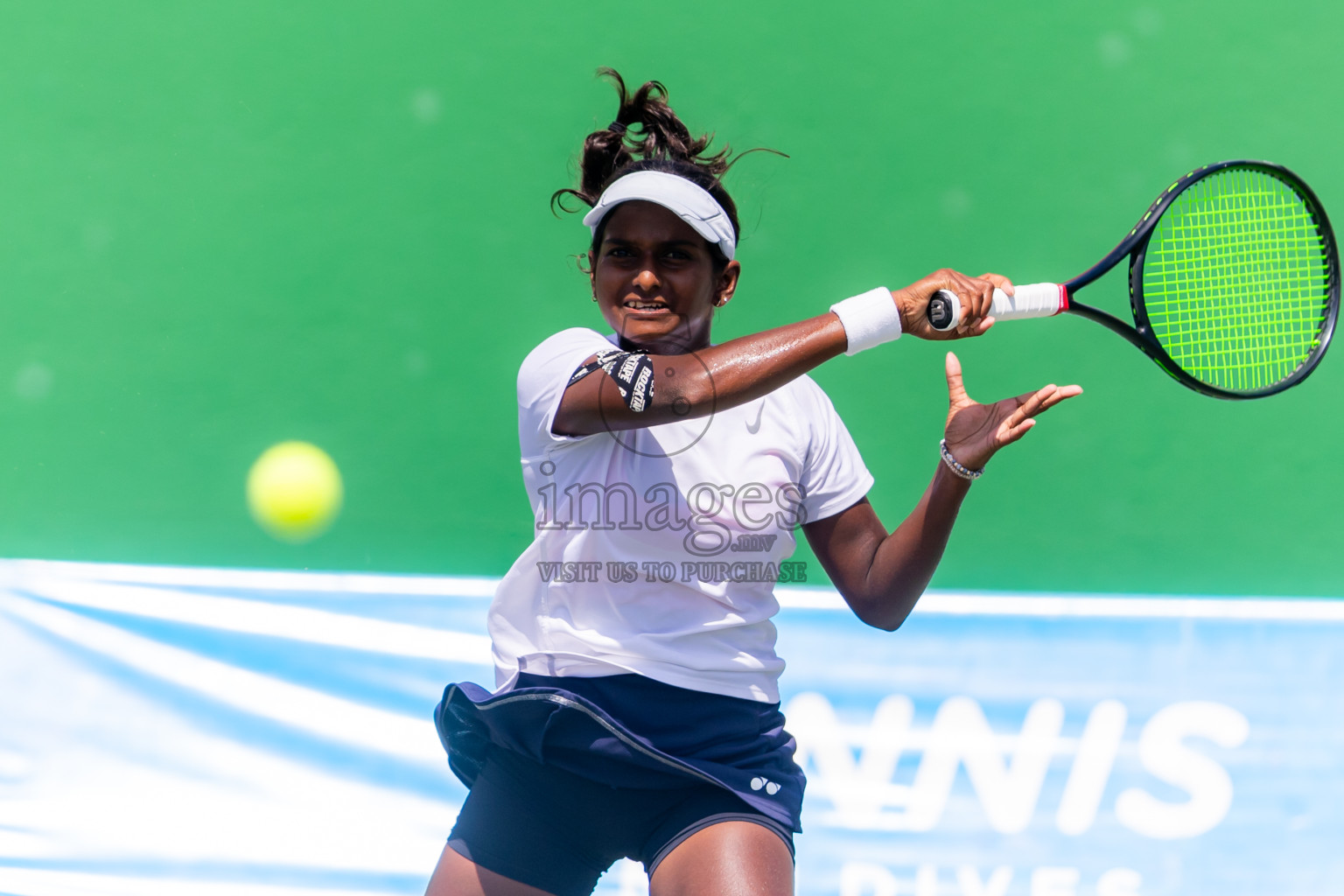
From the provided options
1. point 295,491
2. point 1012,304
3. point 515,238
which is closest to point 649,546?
point 1012,304

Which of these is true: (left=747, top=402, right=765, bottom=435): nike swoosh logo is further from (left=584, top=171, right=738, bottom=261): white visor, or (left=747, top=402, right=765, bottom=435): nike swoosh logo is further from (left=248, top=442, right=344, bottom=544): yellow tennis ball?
(left=248, top=442, right=344, bottom=544): yellow tennis ball

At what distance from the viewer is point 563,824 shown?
1.51 metres

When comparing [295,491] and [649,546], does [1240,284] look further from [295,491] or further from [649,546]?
[295,491]

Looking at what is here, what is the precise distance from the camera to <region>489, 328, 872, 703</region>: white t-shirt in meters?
1.47

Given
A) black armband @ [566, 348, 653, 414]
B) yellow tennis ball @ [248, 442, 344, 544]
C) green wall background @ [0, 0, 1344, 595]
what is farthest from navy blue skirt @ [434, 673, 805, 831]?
yellow tennis ball @ [248, 442, 344, 544]

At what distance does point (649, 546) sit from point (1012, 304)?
2.23 feet

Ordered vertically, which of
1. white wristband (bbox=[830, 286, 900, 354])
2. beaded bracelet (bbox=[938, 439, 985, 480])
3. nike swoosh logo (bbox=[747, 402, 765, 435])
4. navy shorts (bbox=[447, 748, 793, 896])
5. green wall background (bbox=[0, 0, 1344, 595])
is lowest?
navy shorts (bbox=[447, 748, 793, 896])

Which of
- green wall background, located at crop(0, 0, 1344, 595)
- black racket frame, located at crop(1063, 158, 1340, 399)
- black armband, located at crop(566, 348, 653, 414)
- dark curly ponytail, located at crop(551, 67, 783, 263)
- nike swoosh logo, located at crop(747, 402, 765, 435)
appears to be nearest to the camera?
black armband, located at crop(566, 348, 653, 414)

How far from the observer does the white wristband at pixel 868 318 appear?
145cm

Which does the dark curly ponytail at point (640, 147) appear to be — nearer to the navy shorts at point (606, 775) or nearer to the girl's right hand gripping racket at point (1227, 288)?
the girl's right hand gripping racket at point (1227, 288)

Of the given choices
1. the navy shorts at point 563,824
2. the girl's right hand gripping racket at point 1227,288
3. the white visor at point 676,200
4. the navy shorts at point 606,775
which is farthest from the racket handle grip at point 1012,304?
the navy shorts at point 563,824

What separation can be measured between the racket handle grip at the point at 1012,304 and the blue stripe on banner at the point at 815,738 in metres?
1.24

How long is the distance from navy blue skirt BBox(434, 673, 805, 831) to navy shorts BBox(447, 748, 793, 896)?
0.09 ft

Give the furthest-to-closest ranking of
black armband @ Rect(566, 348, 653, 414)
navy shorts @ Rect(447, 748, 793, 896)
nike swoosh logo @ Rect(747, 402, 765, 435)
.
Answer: nike swoosh logo @ Rect(747, 402, 765, 435) → navy shorts @ Rect(447, 748, 793, 896) → black armband @ Rect(566, 348, 653, 414)
